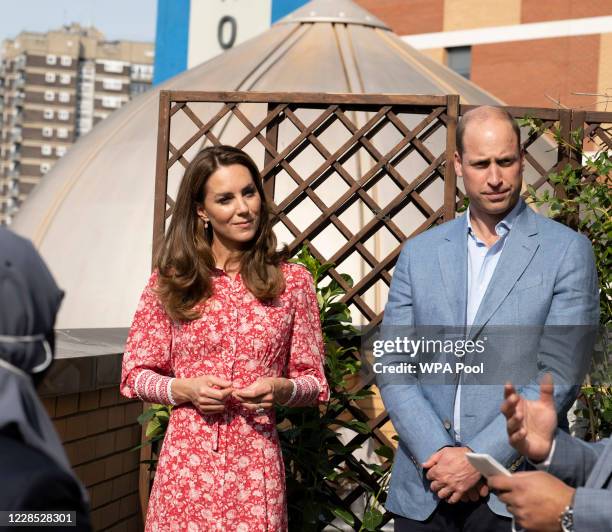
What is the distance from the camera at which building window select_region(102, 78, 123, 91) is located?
3871 inches

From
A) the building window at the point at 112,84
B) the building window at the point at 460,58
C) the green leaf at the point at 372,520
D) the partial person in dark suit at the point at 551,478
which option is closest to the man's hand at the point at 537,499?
the partial person in dark suit at the point at 551,478

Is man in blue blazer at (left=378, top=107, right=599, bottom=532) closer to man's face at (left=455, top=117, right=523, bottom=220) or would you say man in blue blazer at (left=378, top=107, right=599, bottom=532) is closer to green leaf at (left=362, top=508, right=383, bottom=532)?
man's face at (left=455, top=117, right=523, bottom=220)

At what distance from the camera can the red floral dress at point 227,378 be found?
291 cm

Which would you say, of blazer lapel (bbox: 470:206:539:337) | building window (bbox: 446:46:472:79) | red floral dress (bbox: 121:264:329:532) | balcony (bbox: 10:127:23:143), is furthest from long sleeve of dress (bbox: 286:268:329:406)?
balcony (bbox: 10:127:23:143)

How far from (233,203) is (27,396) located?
1499 millimetres

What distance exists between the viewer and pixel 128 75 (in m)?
101

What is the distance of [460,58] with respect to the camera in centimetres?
2508

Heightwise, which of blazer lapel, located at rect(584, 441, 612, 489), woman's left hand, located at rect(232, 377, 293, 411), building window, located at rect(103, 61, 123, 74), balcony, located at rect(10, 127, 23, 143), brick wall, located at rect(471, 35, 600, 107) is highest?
building window, located at rect(103, 61, 123, 74)

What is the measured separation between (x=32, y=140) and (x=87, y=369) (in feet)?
312

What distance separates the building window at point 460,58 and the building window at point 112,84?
253 feet

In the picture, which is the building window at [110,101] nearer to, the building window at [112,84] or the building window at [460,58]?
the building window at [112,84]

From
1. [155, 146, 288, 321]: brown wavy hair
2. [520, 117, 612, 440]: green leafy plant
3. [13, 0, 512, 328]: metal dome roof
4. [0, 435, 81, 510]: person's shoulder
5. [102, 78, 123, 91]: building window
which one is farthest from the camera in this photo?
[102, 78, 123, 91]: building window

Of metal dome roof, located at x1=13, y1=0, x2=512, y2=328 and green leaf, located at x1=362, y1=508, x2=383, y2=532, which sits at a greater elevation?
metal dome roof, located at x1=13, y1=0, x2=512, y2=328

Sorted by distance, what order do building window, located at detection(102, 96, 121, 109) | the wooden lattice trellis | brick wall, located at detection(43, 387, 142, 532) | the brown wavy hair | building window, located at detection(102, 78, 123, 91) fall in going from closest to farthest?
the brown wavy hair < brick wall, located at detection(43, 387, 142, 532) < the wooden lattice trellis < building window, located at detection(102, 78, 123, 91) < building window, located at detection(102, 96, 121, 109)
